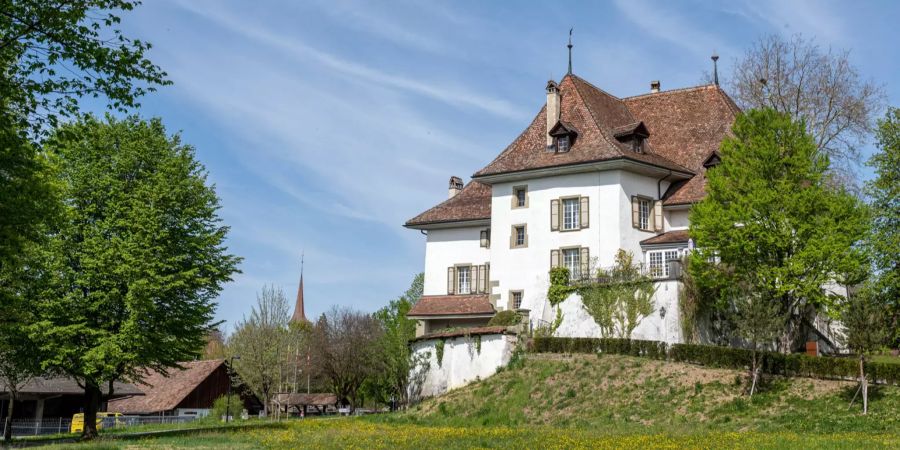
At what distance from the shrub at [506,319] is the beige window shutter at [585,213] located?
532 centimetres

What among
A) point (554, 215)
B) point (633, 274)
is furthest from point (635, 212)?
point (633, 274)

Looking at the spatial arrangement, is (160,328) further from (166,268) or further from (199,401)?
(199,401)

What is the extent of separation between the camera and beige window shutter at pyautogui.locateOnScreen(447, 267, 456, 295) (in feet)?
153

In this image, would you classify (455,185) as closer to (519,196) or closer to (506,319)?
(519,196)

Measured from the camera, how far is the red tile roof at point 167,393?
64000 mm

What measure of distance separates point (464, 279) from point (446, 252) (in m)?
1.88

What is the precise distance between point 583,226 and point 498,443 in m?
20.8

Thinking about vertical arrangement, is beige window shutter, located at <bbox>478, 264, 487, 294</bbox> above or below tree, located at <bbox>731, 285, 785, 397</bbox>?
above

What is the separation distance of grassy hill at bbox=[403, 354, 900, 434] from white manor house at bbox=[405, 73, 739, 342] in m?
4.16

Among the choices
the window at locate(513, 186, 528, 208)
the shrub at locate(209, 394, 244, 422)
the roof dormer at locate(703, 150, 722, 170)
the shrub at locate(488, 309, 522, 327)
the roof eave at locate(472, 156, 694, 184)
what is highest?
the roof dormer at locate(703, 150, 722, 170)

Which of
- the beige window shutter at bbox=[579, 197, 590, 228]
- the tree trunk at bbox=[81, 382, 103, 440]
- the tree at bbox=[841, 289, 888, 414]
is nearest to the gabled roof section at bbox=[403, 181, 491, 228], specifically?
the beige window shutter at bbox=[579, 197, 590, 228]

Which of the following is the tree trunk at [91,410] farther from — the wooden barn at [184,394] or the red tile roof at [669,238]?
the wooden barn at [184,394]

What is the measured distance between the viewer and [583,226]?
135ft

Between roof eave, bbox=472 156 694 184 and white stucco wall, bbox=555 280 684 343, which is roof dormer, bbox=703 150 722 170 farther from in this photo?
white stucco wall, bbox=555 280 684 343
